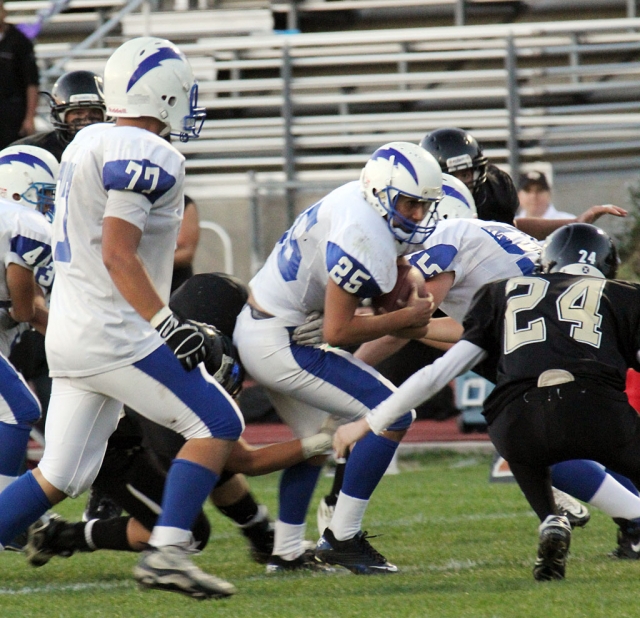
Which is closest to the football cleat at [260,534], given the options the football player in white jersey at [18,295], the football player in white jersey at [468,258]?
the football player in white jersey at [18,295]

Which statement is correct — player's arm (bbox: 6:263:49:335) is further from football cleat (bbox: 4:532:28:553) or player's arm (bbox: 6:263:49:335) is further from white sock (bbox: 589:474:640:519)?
white sock (bbox: 589:474:640:519)

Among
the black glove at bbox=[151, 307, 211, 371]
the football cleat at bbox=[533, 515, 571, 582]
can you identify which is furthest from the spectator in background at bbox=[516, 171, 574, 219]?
the black glove at bbox=[151, 307, 211, 371]

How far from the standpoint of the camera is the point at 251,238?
9.86 m

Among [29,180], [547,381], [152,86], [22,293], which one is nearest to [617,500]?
[547,381]

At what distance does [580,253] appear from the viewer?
3.67 meters

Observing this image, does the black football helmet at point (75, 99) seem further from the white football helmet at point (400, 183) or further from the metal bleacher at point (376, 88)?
the metal bleacher at point (376, 88)

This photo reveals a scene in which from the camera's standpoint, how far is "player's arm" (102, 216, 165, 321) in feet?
10.6

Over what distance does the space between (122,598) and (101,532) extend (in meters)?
0.51

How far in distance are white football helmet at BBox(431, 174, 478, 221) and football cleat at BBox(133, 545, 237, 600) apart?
2022mm

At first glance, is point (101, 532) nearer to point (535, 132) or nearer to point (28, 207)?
point (28, 207)

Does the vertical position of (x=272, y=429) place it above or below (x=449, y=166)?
below

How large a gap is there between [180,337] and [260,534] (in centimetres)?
123

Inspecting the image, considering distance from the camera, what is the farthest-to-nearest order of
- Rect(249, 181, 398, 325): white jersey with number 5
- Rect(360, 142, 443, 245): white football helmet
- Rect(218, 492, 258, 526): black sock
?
Rect(218, 492, 258, 526): black sock < Rect(360, 142, 443, 245): white football helmet < Rect(249, 181, 398, 325): white jersey with number 5

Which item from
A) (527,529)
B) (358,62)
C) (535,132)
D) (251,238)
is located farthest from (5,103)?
(527,529)
